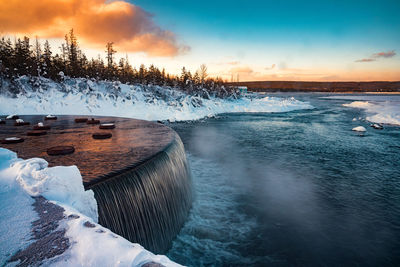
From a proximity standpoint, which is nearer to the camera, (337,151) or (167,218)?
(167,218)

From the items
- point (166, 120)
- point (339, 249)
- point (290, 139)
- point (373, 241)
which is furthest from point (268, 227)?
point (166, 120)

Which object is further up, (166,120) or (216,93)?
(216,93)

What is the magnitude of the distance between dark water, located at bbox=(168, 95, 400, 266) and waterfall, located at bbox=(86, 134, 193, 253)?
23.3 inches

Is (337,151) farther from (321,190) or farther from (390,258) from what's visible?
(390,258)

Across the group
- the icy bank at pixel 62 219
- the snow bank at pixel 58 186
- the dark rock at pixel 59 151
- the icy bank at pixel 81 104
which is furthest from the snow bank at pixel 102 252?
the icy bank at pixel 81 104

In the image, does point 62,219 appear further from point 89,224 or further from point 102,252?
point 102,252

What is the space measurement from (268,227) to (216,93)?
129 feet

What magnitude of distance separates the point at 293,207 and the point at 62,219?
→ 591 centimetres

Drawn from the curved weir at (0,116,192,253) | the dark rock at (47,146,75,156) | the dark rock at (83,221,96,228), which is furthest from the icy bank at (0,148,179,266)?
the dark rock at (47,146,75,156)

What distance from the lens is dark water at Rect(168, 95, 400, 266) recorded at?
179 inches

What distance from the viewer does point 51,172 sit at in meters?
2.27

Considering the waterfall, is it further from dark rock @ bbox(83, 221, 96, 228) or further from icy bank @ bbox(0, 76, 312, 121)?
icy bank @ bbox(0, 76, 312, 121)

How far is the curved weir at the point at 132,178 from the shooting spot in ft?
10.2

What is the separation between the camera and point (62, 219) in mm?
1870
